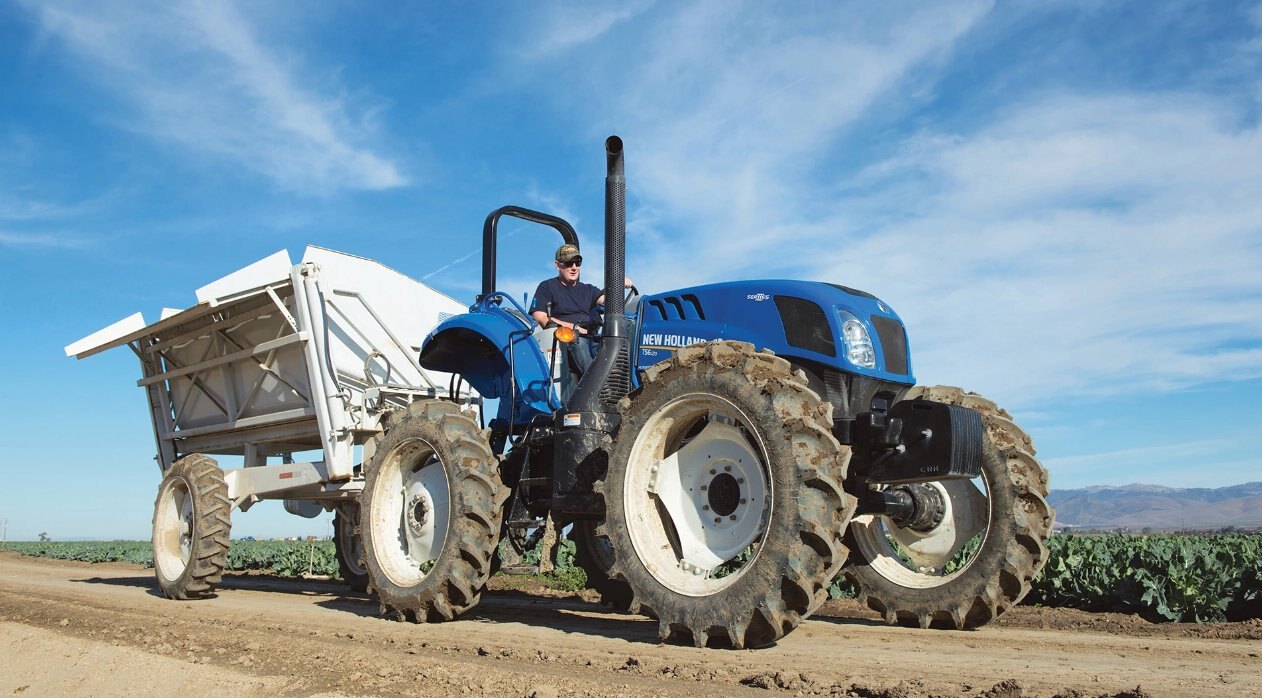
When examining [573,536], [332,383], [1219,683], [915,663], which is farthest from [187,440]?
[1219,683]

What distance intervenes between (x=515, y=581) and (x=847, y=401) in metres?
7.62

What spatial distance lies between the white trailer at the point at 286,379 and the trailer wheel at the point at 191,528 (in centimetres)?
1

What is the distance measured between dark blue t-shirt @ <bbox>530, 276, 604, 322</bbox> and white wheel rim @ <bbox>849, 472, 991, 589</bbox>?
2580 mm

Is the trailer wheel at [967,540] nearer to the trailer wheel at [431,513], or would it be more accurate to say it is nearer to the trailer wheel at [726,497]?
the trailer wheel at [726,497]

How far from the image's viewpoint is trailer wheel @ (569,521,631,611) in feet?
25.5

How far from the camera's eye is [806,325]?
568 centimetres

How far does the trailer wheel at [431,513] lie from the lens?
6.38 meters

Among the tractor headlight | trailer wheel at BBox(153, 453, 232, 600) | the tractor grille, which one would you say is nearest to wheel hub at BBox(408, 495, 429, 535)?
trailer wheel at BBox(153, 453, 232, 600)

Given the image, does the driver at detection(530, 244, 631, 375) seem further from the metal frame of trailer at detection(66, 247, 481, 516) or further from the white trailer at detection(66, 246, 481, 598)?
the metal frame of trailer at detection(66, 247, 481, 516)

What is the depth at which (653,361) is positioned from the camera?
20.6 ft

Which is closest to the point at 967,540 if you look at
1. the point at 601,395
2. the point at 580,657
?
the point at 601,395

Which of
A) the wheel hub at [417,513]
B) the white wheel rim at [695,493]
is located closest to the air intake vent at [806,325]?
the white wheel rim at [695,493]

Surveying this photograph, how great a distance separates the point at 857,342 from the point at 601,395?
A: 5.38 feet

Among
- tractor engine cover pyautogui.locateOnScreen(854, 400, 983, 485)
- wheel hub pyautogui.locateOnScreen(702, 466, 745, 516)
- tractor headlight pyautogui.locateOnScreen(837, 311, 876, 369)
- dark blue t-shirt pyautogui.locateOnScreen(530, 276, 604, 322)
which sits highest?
dark blue t-shirt pyautogui.locateOnScreen(530, 276, 604, 322)
